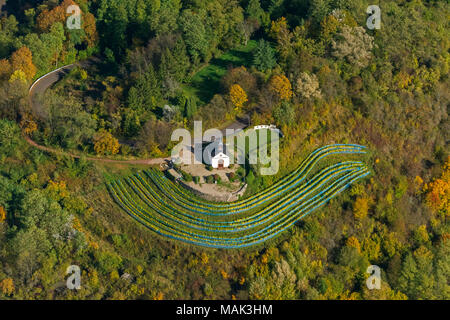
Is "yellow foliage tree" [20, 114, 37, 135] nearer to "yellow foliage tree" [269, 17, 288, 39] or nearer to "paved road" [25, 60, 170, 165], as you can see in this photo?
"paved road" [25, 60, 170, 165]

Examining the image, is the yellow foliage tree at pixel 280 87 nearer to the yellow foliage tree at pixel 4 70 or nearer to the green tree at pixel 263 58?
the green tree at pixel 263 58

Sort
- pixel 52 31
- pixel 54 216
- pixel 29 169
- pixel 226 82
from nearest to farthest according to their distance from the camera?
pixel 54 216 < pixel 29 169 < pixel 226 82 < pixel 52 31

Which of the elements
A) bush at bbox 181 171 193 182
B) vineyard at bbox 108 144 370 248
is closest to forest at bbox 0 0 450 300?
vineyard at bbox 108 144 370 248

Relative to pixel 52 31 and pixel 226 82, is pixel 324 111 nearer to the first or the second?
pixel 226 82

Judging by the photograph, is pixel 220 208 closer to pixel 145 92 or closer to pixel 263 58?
pixel 145 92

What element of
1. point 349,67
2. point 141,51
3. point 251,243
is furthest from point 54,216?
point 349,67
